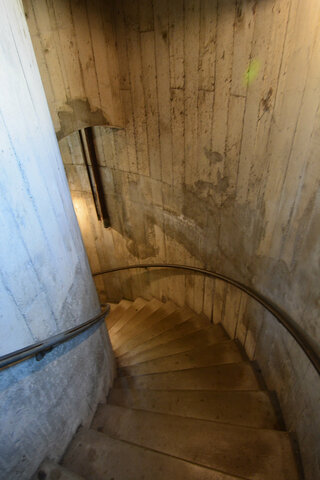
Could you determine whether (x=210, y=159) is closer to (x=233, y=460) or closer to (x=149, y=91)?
(x=149, y=91)

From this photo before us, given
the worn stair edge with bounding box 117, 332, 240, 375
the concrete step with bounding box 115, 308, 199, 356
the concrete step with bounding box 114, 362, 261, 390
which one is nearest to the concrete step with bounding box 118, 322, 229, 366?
the worn stair edge with bounding box 117, 332, 240, 375

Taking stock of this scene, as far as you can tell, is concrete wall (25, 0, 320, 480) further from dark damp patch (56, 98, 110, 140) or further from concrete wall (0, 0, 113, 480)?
concrete wall (0, 0, 113, 480)

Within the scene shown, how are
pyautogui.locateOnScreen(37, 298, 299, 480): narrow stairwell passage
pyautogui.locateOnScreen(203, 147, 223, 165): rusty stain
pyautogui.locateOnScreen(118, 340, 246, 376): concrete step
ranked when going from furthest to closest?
pyautogui.locateOnScreen(118, 340, 246, 376): concrete step → pyautogui.locateOnScreen(203, 147, 223, 165): rusty stain → pyautogui.locateOnScreen(37, 298, 299, 480): narrow stairwell passage

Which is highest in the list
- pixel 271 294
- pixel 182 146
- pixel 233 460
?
pixel 182 146

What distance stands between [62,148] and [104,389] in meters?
3.38

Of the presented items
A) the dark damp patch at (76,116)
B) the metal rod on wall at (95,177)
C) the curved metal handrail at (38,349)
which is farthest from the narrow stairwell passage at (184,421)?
the dark damp patch at (76,116)

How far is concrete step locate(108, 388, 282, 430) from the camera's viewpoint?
7.27 ft

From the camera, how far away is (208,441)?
1980mm

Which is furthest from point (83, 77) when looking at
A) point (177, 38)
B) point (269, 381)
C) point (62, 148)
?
point (269, 381)

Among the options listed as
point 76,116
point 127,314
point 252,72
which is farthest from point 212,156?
point 127,314

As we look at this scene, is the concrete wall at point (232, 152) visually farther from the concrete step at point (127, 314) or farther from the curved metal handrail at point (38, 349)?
the curved metal handrail at point (38, 349)

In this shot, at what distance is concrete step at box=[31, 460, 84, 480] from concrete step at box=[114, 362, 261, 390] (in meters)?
1.03

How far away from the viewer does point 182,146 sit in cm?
285

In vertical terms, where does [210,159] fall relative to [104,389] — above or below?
above
